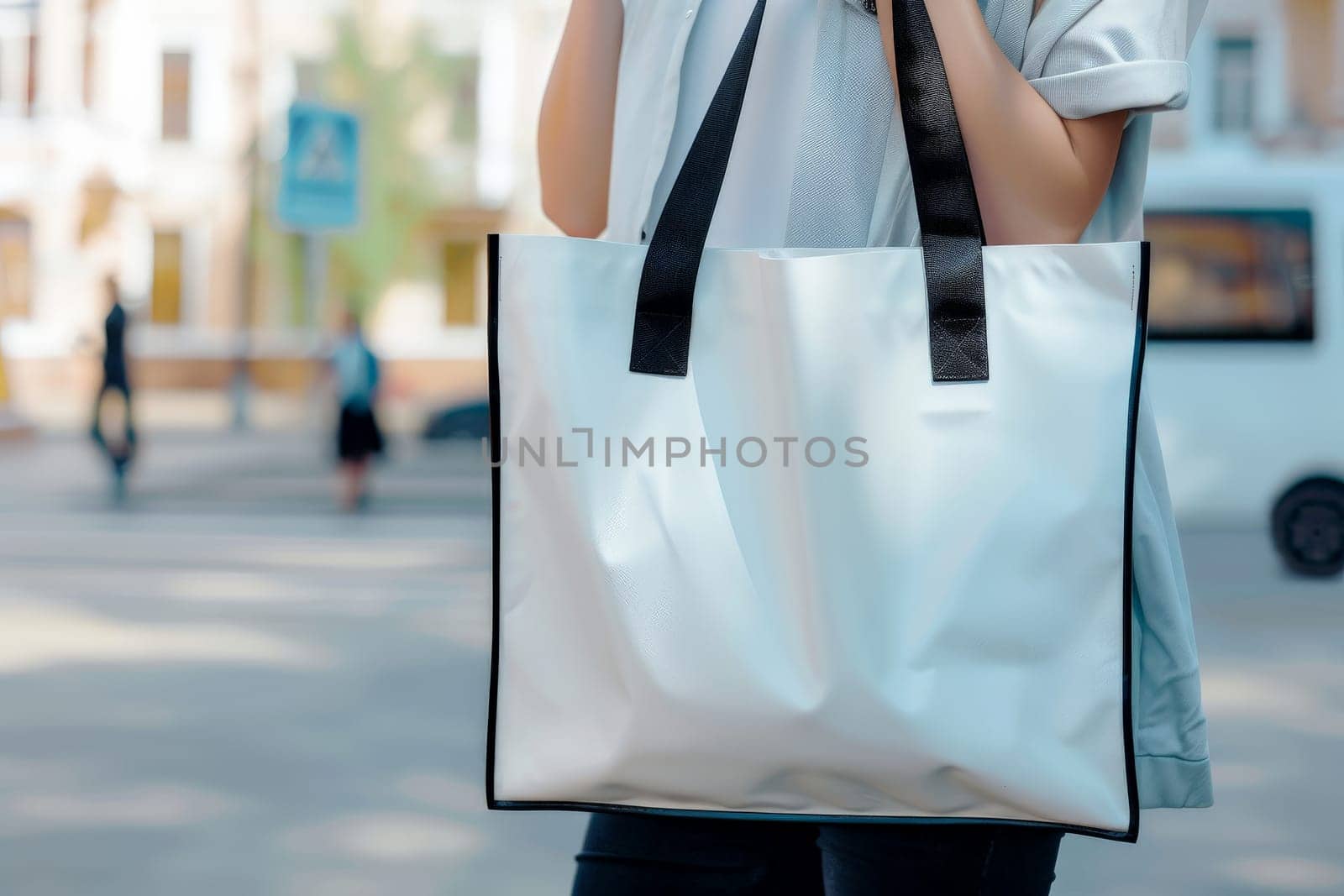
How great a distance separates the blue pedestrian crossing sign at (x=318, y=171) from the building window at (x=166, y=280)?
1499cm

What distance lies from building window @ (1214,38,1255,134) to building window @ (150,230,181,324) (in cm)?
1687

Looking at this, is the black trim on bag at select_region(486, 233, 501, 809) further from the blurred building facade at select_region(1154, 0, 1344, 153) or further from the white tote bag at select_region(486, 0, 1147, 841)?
the blurred building facade at select_region(1154, 0, 1344, 153)

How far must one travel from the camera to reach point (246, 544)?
9.11 meters

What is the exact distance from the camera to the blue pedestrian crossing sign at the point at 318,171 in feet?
38.0

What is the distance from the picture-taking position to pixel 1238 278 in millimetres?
8719

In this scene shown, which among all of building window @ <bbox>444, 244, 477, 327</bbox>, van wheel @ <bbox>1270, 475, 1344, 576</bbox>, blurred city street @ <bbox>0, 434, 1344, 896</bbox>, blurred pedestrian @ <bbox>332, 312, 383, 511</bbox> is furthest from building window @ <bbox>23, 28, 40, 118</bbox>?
van wheel @ <bbox>1270, 475, 1344, 576</bbox>

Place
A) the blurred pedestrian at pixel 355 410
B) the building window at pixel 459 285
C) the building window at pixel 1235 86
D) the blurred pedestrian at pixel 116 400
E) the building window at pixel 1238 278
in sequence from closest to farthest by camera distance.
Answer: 1. the building window at pixel 1238 278
2. the blurred pedestrian at pixel 355 410
3. the blurred pedestrian at pixel 116 400
4. the building window at pixel 1235 86
5. the building window at pixel 459 285

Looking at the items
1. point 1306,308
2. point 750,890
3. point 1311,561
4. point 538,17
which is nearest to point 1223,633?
point 1311,561

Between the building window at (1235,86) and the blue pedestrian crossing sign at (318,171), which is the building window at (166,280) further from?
the building window at (1235,86)

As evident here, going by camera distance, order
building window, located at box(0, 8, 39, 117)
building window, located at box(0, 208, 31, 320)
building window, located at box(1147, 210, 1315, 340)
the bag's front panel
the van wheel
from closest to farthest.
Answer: the bag's front panel
the van wheel
building window, located at box(1147, 210, 1315, 340)
building window, located at box(0, 8, 39, 117)
building window, located at box(0, 208, 31, 320)

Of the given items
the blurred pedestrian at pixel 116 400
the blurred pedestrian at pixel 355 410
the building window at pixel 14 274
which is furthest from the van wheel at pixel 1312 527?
the building window at pixel 14 274

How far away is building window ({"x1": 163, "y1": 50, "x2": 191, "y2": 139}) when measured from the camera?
2538 centimetres

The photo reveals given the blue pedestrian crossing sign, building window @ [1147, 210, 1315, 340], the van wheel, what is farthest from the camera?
the blue pedestrian crossing sign

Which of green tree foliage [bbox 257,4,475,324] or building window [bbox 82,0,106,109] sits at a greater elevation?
building window [bbox 82,0,106,109]
